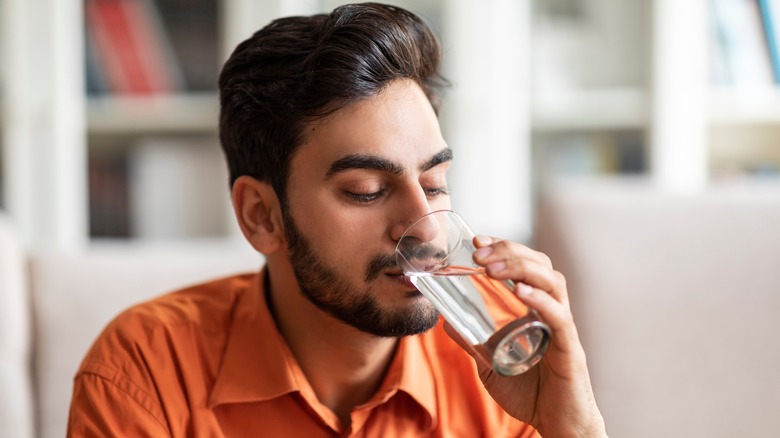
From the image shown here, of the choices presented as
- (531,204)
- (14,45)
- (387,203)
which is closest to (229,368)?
(387,203)

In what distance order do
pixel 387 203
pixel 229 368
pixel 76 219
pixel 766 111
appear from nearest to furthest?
pixel 387 203 < pixel 229 368 < pixel 766 111 < pixel 76 219

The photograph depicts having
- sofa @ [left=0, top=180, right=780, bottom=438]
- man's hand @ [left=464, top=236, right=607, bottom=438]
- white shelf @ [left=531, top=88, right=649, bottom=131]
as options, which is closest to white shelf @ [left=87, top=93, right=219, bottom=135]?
white shelf @ [left=531, top=88, right=649, bottom=131]

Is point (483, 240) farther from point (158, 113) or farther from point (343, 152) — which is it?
point (158, 113)

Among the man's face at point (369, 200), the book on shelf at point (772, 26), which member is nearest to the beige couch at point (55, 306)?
the man's face at point (369, 200)

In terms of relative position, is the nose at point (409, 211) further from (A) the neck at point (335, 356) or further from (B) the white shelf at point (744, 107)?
(B) the white shelf at point (744, 107)

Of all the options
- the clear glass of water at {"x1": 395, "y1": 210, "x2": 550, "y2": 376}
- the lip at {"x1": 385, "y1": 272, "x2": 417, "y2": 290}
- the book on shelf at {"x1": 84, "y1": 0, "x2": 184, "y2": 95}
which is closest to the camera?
the clear glass of water at {"x1": 395, "y1": 210, "x2": 550, "y2": 376}

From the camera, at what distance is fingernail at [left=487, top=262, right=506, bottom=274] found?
96cm

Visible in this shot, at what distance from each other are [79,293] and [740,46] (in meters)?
1.98

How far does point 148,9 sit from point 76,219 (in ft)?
2.33

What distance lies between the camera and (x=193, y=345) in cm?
132

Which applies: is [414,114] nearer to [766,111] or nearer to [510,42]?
[510,42]

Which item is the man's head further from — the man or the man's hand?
the man's hand

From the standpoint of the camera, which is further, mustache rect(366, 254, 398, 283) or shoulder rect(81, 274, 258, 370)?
shoulder rect(81, 274, 258, 370)

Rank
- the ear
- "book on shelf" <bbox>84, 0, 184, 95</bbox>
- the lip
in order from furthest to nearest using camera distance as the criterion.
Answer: "book on shelf" <bbox>84, 0, 184, 95</bbox> < the ear < the lip
